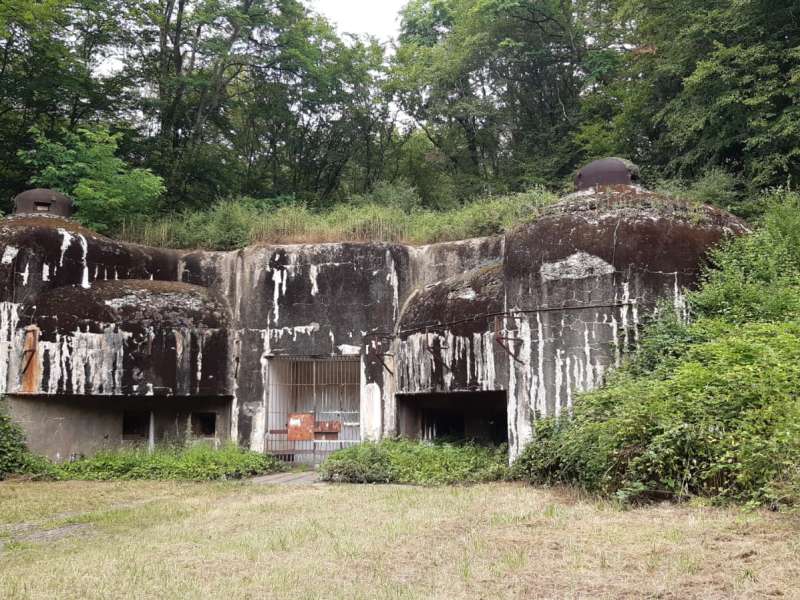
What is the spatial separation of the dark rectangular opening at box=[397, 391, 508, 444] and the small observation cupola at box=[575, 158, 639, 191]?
4.01m

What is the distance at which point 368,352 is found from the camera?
42.1ft

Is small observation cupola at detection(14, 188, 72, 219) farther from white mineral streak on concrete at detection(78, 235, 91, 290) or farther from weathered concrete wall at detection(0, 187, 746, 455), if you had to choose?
white mineral streak on concrete at detection(78, 235, 91, 290)

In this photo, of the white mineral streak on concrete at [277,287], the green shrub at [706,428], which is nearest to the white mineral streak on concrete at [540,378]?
the green shrub at [706,428]

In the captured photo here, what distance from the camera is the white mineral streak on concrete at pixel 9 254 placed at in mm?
12297

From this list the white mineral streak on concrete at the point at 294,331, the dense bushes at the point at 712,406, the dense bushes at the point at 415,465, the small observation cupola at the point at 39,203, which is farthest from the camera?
the small observation cupola at the point at 39,203

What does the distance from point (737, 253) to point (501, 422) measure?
214 inches

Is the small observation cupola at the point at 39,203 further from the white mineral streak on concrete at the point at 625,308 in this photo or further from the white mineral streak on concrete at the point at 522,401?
the white mineral streak on concrete at the point at 625,308

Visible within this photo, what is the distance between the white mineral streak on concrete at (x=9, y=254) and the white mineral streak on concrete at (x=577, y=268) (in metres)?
8.70

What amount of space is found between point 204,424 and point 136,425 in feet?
4.10

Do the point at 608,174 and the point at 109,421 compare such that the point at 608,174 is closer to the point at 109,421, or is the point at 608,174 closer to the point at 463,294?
the point at 463,294

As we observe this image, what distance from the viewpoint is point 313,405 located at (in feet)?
46.1

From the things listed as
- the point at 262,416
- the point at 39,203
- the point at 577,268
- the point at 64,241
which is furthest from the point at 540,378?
the point at 39,203

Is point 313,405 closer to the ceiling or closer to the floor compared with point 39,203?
closer to the floor

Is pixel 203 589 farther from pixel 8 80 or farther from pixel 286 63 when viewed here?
pixel 286 63
